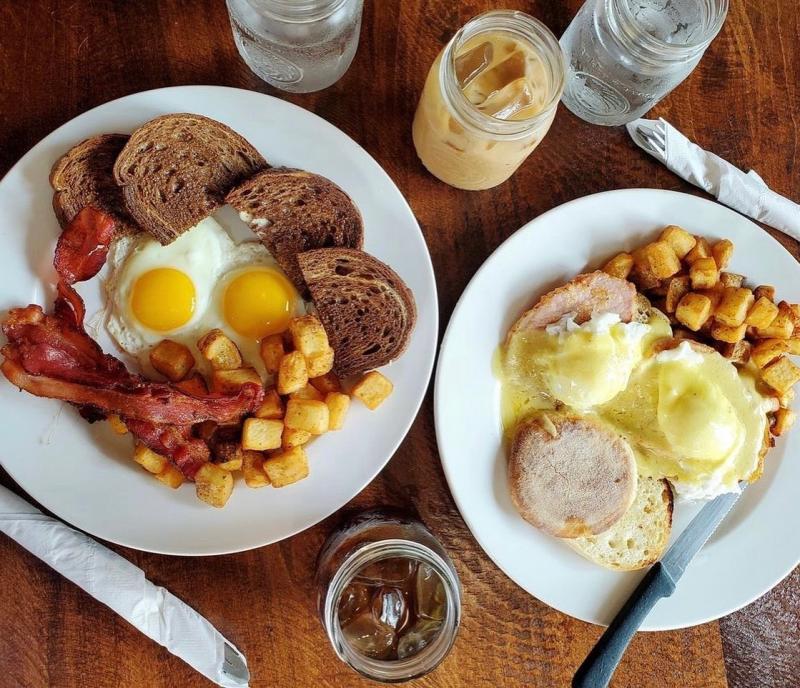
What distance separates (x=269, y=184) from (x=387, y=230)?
0.88 feet

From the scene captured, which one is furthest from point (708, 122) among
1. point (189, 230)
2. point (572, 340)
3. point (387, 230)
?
point (189, 230)

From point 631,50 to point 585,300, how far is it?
20.8 inches

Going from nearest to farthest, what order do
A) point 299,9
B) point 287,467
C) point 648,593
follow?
point 299,9, point 287,467, point 648,593

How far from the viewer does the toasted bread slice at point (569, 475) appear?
5.18ft

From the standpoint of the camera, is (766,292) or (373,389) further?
(766,292)

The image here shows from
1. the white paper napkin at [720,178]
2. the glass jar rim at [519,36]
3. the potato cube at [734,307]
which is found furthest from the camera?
the white paper napkin at [720,178]

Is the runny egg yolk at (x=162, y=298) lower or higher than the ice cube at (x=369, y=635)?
higher

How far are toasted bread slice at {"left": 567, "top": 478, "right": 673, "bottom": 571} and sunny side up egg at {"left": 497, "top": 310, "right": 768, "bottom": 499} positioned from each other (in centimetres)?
5

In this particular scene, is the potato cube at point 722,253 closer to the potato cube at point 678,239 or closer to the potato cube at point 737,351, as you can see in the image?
the potato cube at point 678,239

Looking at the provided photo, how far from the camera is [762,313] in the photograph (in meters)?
1.57

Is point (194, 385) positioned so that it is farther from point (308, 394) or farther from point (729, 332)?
point (729, 332)

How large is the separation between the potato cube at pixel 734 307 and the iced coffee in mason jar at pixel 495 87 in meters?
0.56

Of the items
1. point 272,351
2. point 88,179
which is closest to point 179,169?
point 88,179

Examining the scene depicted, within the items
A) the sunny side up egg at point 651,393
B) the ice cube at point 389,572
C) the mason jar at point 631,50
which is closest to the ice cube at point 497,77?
the mason jar at point 631,50
